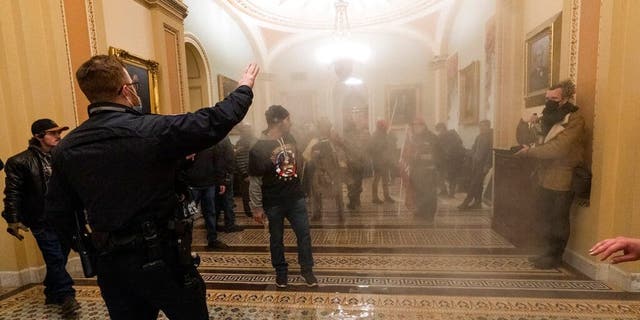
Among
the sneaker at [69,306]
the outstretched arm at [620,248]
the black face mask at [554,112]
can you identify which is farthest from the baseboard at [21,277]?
the black face mask at [554,112]

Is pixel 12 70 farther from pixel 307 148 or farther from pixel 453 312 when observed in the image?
pixel 453 312

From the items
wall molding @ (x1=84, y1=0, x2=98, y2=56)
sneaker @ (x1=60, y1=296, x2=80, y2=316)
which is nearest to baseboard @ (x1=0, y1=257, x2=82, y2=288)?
sneaker @ (x1=60, y1=296, x2=80, y2=316)

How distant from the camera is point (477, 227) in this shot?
10.9ft

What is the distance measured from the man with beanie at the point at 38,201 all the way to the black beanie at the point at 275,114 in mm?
1320

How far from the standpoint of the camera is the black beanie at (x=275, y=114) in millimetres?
1967

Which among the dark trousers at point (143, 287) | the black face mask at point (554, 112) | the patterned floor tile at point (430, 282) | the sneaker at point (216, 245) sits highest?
the black face mask at point (554, 112)

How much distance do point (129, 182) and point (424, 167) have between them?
9.07 feet

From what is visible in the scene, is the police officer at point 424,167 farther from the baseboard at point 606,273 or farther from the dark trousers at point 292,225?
the dark trousers at point 292,225

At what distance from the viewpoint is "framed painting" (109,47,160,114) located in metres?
2.99

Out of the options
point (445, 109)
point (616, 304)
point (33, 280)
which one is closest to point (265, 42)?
point (445, 109)

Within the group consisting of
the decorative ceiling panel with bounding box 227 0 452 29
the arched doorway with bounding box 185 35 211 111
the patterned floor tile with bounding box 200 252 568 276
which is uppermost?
the decorative ceiling panel with bounding box 227 0 452 29

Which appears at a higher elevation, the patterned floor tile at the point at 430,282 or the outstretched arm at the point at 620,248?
the outstretched arm at the point at 620,248

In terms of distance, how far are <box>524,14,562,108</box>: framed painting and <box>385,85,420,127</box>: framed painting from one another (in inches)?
37.2

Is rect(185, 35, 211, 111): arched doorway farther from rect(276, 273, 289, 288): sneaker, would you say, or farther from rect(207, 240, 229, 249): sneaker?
rect(276, 273, 289, 288): sneaker
